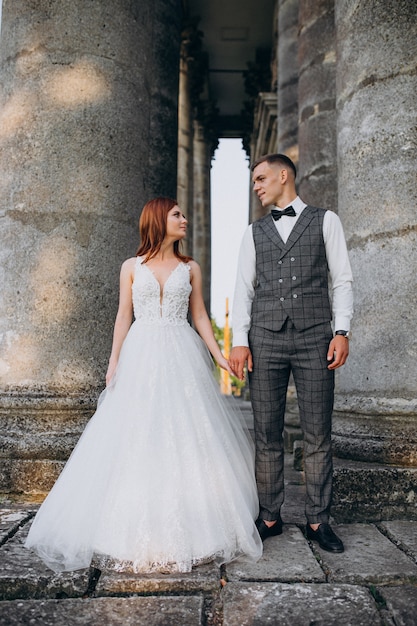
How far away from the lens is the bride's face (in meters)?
3.33

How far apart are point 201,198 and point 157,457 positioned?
1403 cm

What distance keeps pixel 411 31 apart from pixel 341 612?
11.4ft

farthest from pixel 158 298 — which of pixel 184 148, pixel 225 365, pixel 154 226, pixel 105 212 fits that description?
pixel 184 148

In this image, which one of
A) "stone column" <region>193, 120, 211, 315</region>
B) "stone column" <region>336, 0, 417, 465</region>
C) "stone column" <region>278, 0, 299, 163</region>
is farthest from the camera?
"stone column" <region>193, 120, 211, 315</region>

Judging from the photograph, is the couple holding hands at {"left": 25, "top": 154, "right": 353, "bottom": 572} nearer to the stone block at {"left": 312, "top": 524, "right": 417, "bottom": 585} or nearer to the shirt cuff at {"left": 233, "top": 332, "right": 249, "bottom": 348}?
the shirt cuff at {"left": 233, "top": 332, "right": 249, "bottom": 348}

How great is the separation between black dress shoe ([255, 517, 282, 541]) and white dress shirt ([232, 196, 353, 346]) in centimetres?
94

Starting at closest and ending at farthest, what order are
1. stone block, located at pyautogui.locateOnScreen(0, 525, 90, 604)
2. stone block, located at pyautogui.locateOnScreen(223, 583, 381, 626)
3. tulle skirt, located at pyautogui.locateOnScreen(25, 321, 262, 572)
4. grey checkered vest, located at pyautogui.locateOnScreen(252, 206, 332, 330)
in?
stone block, located at pyautogui.locateOnScreen(223, 583, 381, 626)
stone block, located at pyautogui.locateOnScreen(0, 525, 90, 604)
tulle skirt, located at pyautogui.locateOnScreen(25, 321, 262, 572)
grey checkered vest, located at pyautogui.locateOnScreen(252, 206, 332, 330)

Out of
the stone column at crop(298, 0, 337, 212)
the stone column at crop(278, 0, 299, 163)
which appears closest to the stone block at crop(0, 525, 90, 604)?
the stone column at crop(298, 0, 337, 212)

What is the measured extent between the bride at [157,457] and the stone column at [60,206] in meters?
0.90

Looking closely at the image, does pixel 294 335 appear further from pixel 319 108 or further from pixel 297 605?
pixel 319 108

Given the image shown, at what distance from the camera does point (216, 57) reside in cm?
1431

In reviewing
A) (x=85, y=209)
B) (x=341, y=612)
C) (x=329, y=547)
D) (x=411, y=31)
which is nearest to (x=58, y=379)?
(x=85, y=209)

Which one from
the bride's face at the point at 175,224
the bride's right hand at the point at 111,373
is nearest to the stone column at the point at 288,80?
the bride's face at the point at 175,224

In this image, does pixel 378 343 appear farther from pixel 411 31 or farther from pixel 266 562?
pixel 411 31
